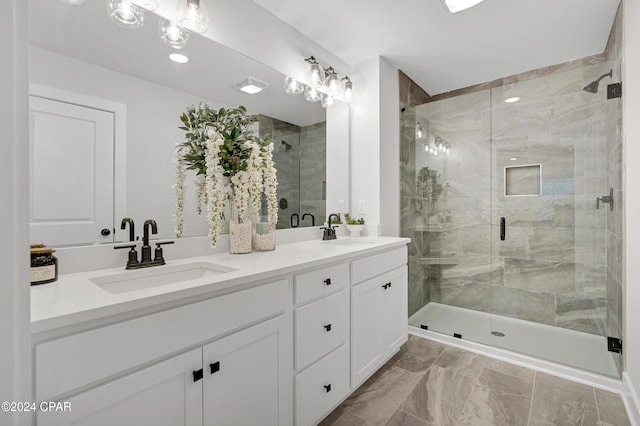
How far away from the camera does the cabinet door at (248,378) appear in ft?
3.42

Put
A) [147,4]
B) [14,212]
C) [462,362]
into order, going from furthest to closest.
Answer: [462,362], [147,4], [14,212]

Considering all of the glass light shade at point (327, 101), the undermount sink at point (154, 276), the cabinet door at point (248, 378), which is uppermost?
the glass light shade at point (327, 101)

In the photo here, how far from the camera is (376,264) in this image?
1980 mm

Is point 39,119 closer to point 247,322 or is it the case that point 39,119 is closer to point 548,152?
point 247,322

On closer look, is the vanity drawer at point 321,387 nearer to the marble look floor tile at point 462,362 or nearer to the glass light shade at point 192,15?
the marble look floor tile at point 462,362

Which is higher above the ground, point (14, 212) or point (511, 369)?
point (14, 212)

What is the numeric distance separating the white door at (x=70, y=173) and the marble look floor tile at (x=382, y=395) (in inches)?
62.5

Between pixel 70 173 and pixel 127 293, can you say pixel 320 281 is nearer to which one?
pixel 127 293

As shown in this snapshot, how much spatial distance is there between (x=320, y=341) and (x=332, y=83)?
6.47 ft

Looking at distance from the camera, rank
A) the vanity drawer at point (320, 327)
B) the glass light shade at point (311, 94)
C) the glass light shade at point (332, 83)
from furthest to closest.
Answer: the glass light shade at point (332, 83)
the glass light shade at point (311, 94)
the vanity drawer at point (320, 327)

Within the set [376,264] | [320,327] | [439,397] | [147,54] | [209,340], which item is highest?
[147,54]

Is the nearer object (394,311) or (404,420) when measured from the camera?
(404,420)

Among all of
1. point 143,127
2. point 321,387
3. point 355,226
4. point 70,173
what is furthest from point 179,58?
point 321,387

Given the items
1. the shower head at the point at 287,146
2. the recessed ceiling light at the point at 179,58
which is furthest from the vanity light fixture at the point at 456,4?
the recessed ceiling light at the point at 179,58
